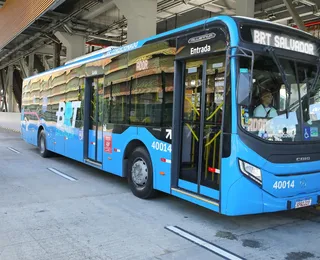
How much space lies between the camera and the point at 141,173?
6.62m

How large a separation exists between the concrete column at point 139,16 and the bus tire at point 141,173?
694cm

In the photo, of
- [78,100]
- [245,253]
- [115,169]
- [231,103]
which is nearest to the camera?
[245,253]

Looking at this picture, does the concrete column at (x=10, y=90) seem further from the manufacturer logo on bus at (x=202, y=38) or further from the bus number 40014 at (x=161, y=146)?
the manufacturer logo on bus at (x=202, y=38)

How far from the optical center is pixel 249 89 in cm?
441

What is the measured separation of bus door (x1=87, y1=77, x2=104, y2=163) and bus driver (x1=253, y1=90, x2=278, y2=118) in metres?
4.38

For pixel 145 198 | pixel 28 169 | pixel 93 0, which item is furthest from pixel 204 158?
pixel 93 0

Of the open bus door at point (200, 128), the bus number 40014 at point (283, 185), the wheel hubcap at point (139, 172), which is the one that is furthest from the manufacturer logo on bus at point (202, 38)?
the wheel hubcap at point (139, 172)

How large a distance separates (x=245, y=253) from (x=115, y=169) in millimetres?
3826

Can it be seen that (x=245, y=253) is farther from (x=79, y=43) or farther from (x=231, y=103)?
(x=79, y=43)

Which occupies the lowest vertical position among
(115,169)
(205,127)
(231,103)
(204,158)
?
(115,169)

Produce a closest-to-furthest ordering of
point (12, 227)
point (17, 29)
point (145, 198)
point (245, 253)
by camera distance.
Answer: point (245, 253), point (12, 227), point (145, 198), point (17, 29)

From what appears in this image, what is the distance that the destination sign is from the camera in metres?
4.73

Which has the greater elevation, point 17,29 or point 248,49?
point 17,29

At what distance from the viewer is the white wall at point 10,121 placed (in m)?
24.7
